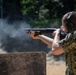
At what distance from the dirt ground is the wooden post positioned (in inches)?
196

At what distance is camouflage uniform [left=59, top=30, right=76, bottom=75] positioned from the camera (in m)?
2.52

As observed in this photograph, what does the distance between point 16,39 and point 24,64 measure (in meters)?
10.1

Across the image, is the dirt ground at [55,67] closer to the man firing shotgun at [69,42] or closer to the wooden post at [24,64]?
the wooden post at [24,64]

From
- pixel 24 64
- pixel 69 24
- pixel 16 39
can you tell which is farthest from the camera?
pixel 16 39

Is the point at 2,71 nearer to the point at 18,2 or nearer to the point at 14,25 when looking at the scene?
the point at 14,25

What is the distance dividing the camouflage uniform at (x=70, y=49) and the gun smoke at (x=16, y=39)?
983 centimetres

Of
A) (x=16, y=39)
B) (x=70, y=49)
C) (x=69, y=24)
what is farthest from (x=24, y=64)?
(x=16, y=39)

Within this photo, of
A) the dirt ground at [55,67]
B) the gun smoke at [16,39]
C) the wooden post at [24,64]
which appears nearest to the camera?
the wooden post at [24,64]

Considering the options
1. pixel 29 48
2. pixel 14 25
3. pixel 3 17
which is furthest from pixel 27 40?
pixel 3 17

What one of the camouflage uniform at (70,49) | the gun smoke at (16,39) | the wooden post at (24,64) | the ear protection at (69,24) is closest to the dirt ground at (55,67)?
the gun smoke at (16,39)

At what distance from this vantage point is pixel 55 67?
9852 mm

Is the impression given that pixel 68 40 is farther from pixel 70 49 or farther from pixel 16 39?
pixel 16 39

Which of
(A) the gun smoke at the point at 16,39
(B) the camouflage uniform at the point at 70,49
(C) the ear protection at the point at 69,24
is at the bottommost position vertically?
(A) the gun smoke at the point at 16,39

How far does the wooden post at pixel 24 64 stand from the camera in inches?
147
